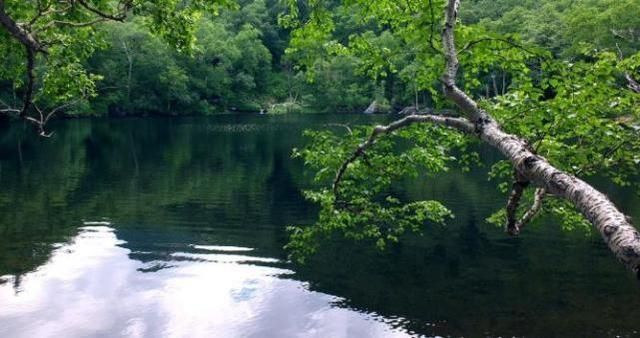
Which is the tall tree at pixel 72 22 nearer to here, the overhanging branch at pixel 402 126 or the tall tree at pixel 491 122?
the tall tree at pixel 491 122

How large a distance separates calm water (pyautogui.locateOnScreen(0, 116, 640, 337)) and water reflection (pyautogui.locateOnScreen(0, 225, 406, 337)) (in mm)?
75

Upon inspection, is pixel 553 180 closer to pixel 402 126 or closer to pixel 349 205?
pixel 402 126

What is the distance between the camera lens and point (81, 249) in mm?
27188

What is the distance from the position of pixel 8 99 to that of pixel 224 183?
7070 centimetres

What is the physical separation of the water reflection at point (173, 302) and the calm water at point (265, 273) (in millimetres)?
75

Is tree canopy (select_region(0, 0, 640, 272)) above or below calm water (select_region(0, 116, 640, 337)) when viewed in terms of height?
above

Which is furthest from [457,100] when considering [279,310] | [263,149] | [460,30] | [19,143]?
[19,143]

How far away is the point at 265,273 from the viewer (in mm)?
24062

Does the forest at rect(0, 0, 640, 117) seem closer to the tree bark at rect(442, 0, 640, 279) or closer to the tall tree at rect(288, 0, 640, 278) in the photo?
the tall tree at rect(288, 0, 640, 278)

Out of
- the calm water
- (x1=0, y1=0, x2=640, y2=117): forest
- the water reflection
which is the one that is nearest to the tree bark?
the calm water

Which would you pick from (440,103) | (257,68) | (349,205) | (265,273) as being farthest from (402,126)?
(257,68)

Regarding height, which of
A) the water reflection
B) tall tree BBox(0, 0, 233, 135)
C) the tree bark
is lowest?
the water reflection

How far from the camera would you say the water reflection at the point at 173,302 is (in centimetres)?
1875

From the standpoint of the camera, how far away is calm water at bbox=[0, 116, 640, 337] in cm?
1906
